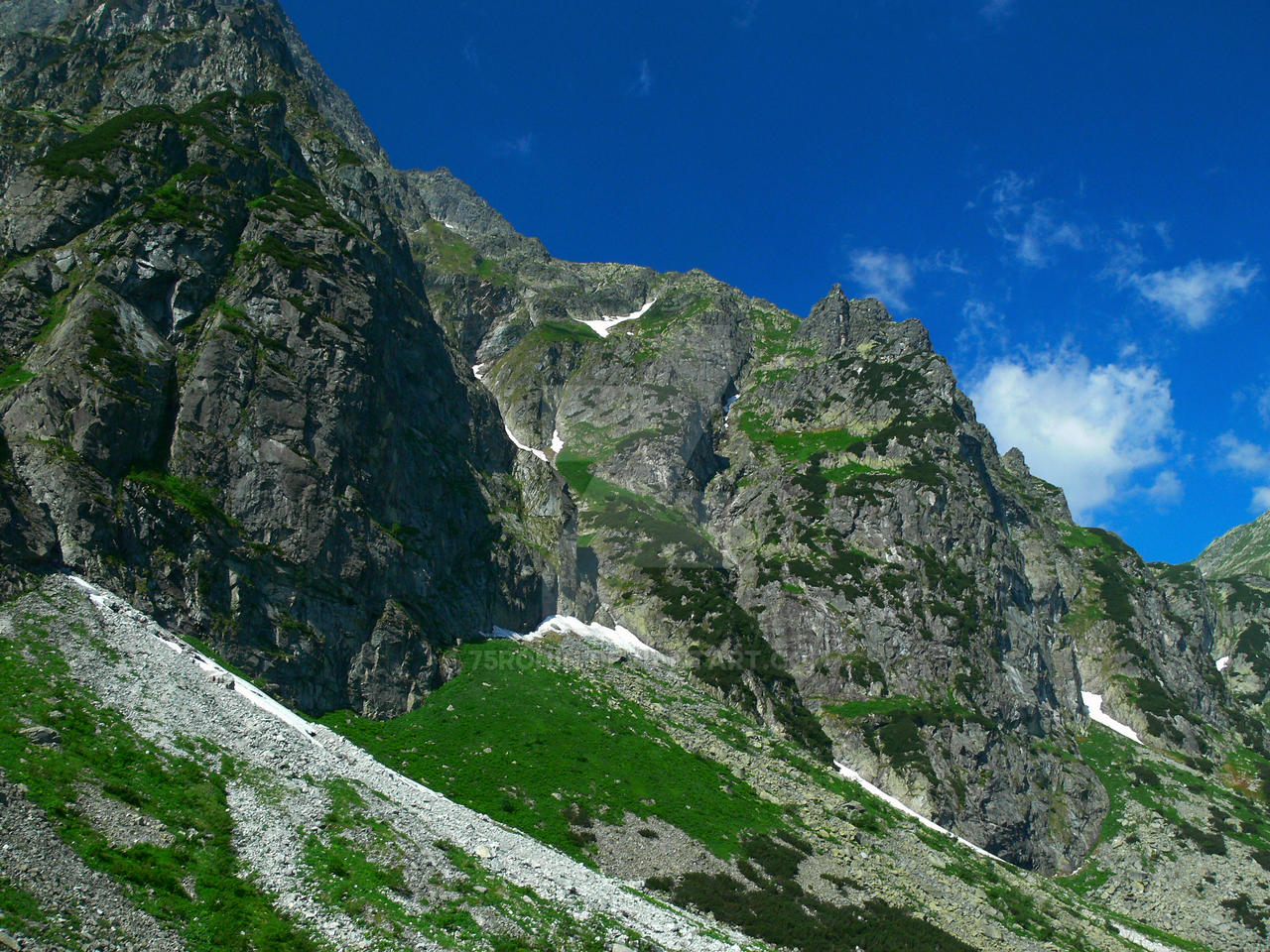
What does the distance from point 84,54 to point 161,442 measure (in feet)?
358

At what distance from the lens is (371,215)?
4577 inches

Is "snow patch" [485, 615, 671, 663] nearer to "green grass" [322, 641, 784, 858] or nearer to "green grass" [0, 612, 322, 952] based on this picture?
"green grass" [322, 641, 784, 858]

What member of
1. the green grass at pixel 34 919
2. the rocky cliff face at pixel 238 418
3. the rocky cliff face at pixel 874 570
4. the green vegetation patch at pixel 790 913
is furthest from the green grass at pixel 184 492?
the rocky cliff face at pixel 874 570

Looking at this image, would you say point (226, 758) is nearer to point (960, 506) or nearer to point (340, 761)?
point (340, 761)

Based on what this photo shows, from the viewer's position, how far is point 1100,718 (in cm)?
13512

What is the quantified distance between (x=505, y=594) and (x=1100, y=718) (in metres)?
117

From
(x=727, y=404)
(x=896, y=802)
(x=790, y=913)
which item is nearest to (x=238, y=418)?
(x=790, y=913)

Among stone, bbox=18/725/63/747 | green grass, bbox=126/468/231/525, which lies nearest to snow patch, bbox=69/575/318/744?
green grass, bbox=126/468/231/525

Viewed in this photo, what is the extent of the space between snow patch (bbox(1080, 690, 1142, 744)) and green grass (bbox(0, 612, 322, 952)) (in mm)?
147544

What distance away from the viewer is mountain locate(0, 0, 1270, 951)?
45.1 metres

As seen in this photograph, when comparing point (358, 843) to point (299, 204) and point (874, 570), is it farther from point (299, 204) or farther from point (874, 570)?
point (874, 570)

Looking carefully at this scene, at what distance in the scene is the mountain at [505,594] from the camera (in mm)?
45062

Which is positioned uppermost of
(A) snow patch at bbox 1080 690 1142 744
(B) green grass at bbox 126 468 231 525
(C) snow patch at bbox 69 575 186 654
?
(A) snow patch at bbox 1080 690 1142 744

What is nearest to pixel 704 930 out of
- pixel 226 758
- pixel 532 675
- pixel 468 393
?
pixel 226 758
